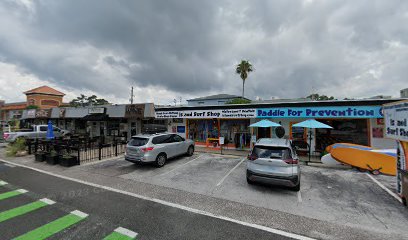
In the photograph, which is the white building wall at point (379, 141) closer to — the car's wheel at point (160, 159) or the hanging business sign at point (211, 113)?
the hanging business sign at point (211, 113)

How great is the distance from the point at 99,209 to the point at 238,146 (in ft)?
36.8

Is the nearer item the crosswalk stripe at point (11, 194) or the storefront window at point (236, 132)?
the crosswalk stripe at point (11, 194)

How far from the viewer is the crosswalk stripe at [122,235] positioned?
3.48 metres

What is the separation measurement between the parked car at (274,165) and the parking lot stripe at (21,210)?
6.62 meters

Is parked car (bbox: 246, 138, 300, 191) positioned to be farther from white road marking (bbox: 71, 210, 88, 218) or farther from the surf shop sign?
the surf shop sign

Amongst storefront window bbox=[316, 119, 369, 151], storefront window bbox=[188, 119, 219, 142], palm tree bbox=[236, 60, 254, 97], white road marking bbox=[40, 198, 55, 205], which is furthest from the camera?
palm tree bbox=[236, 60, 254, 97]

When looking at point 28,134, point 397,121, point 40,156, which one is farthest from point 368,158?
point 28,134

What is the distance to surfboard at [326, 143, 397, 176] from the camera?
769 centimetres

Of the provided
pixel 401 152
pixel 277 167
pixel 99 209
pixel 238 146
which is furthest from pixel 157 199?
pixel 238 146

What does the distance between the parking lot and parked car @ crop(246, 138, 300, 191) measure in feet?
1.68

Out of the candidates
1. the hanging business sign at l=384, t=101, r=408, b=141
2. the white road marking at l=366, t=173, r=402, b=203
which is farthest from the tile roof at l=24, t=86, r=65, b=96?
the white road marking at l=366, t=173, r=402, b=203

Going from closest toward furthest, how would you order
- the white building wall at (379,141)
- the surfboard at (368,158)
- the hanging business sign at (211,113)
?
the surfboard at (368,158), the white building wall at (379,141), the hanging business sign at (211,113)

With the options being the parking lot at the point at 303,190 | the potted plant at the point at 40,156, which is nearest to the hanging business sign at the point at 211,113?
the parking lot at the point at 303,190

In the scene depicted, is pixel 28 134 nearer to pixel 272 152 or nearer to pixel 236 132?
pixel 236 132
